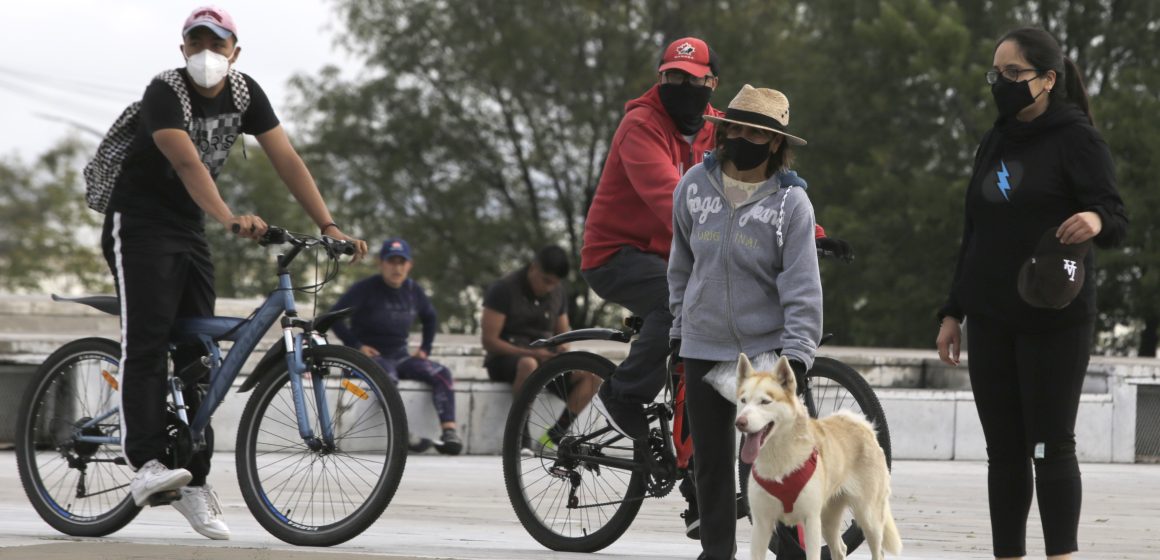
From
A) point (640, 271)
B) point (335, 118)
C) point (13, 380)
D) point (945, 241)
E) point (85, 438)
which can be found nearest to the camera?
point (640, 271)

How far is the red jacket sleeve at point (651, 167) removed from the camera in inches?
231

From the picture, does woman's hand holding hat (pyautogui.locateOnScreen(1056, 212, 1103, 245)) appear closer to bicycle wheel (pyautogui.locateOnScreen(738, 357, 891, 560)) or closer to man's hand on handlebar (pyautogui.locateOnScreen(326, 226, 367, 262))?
bicycle wheel (pyautogui.locateOnScreen(738, 357, 891, 560))

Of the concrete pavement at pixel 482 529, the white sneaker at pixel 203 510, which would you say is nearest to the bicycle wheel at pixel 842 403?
the concrete pavement at pixel 482 529

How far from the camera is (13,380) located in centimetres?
1219

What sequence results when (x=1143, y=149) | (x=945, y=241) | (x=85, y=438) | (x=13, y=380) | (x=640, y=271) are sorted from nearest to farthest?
(x=640, y=271) → (x=85, y=438) → (x=13, y=380) → (x=1143, y=149) → (x=945, y=241)

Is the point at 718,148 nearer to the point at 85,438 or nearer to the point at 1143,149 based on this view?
the point at 85,438

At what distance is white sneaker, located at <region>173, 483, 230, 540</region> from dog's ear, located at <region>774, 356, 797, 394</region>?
2.58 meters

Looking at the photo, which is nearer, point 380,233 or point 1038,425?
point 1038,425

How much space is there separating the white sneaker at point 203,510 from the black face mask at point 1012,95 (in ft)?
10.6

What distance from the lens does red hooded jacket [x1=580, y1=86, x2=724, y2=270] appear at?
589 centimetres

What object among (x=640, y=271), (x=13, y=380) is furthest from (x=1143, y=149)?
(x=640, y=271)

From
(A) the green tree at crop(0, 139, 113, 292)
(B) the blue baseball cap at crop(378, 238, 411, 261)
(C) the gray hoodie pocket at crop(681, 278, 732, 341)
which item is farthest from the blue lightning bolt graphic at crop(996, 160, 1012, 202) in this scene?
(A) the green tree at crop(0, 139, 113, 292)

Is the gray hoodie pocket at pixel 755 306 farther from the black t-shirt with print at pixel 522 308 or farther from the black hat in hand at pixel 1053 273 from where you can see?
the black t-shirt with print at pixel 522 308

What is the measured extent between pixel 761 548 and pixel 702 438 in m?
0.46
